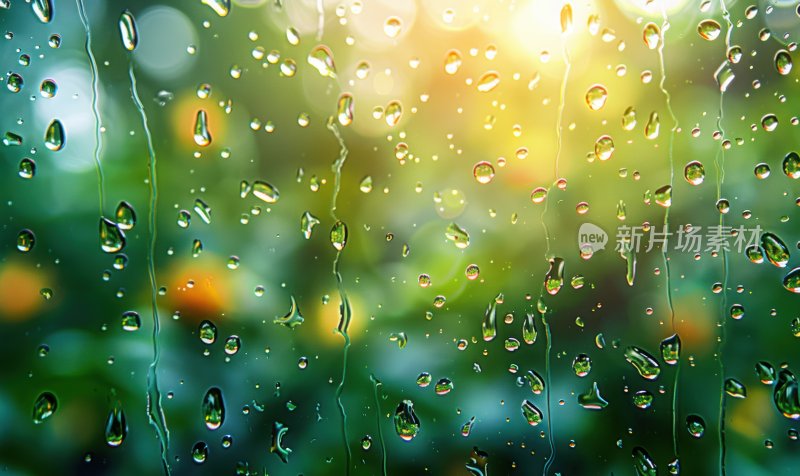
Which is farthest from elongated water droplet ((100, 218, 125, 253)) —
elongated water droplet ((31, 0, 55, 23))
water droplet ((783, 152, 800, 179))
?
water droplet ((783, 152, 800, 179))

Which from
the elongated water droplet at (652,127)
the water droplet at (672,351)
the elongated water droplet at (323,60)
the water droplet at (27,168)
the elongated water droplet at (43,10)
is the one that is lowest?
the water droplet at (672,351)

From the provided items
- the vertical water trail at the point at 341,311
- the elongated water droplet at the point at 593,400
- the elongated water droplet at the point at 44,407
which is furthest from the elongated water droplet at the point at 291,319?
the elongated water droplet at the point at 593,400

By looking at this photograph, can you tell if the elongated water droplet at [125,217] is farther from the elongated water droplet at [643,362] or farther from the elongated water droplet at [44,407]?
the elongated water droplet at [643,362]

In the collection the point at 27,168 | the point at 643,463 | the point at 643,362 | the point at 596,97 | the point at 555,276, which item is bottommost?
the point at 643,463

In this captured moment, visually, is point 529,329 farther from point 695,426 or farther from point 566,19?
point 566,19

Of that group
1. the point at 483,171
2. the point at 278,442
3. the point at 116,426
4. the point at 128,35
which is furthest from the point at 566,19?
the point at 116,426

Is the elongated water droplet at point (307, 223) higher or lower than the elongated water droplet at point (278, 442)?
higher
